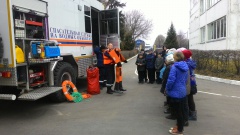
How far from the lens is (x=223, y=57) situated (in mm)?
11695

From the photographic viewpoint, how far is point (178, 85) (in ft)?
14.5

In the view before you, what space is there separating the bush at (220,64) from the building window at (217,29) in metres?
8.31

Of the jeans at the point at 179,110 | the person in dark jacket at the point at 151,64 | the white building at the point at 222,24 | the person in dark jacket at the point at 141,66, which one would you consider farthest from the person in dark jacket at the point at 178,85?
the white building at the point at 222,24

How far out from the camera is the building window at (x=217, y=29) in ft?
68.8

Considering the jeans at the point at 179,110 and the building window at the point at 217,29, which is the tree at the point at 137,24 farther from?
the jeans at the point at 179,110

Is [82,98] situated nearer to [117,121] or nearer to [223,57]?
[117,121]

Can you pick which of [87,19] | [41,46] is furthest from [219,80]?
[41,46]

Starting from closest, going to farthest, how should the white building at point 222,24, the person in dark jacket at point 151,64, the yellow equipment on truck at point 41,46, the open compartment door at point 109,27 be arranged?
the yellow equipment on truck at point 41,46 < the open compartment door at point 109,27 < the person in dark jacket at point 151,64 < the white building at point 222,24

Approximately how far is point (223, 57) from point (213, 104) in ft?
18.0

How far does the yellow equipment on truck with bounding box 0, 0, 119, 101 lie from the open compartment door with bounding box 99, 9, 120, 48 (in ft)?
5.74

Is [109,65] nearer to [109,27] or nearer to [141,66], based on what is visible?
[141,66]

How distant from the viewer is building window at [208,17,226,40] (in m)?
21.0

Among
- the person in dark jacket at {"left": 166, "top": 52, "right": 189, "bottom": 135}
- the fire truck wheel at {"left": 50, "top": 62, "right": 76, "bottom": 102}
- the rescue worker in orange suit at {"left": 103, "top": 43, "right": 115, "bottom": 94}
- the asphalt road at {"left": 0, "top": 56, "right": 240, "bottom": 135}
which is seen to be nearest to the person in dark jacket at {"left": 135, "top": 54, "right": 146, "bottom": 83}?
the rescue worker in orange suit at {"left": 103, "top": 43, "right": 115, "bottom": 94}

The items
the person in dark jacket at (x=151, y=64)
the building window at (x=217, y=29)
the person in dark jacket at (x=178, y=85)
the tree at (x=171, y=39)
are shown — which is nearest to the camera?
the person in dark jacket at (x=178, y=85)
